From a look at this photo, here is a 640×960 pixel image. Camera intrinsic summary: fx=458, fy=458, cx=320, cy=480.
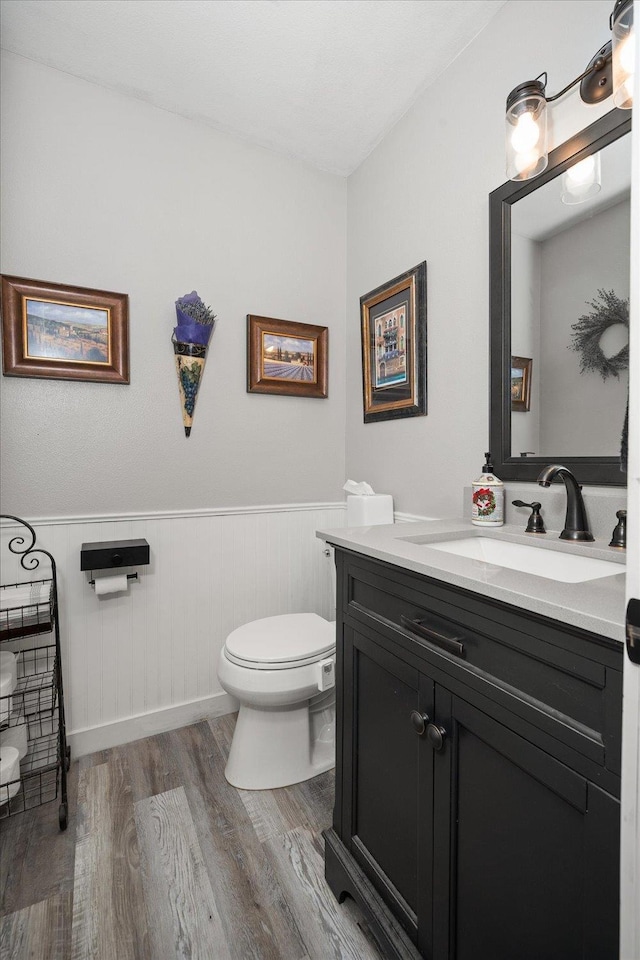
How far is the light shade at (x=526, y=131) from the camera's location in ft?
3.97

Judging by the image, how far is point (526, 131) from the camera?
125 centimetres

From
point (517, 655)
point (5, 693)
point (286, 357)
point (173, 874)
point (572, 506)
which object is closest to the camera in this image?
point (517, 655)

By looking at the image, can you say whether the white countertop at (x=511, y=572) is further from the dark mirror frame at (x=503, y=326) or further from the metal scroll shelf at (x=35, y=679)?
the metal scroll shelf at (x=35, y=679)

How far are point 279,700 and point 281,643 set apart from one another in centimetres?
19

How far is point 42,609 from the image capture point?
157 cm

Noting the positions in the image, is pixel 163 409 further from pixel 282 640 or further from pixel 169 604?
pixel 282 640

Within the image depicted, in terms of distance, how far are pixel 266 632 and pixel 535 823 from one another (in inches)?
46.4

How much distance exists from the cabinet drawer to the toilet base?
0.85 meters

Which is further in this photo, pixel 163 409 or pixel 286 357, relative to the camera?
pixel 286 357

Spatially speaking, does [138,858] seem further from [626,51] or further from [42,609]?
[626,51]

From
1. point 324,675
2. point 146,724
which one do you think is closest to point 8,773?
point 146,724

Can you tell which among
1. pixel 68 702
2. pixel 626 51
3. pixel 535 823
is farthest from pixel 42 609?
pixel 626 51

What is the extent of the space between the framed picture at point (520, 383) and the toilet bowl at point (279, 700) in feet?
3.43

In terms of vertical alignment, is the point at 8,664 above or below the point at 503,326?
below
